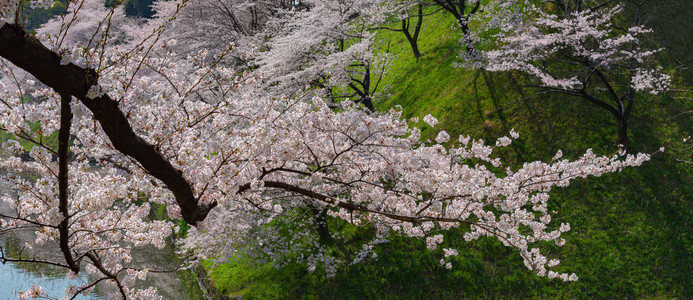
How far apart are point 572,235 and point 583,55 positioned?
19.3ft

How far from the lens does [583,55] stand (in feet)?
44.9

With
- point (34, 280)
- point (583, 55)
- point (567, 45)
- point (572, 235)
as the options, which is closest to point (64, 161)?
point (572, 235)

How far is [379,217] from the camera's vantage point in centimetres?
640

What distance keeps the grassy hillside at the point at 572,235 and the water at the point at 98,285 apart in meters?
1.51

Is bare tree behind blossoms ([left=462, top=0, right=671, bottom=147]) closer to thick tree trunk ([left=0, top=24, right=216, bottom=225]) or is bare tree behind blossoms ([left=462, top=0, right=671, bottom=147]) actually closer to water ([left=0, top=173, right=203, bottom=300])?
thick tree trunk ([left=0, top=24, right=216, bottom=225])

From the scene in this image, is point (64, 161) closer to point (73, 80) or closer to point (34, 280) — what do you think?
point (73, 80)

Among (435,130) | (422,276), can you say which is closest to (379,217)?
(422,276)

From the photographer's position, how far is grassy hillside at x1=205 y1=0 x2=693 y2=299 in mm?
10836

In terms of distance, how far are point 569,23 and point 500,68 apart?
2.57 meters

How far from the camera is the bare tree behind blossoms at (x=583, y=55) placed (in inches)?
516

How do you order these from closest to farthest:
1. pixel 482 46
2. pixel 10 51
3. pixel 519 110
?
pixel 10 51
pixel 519 110
pixel 482 46

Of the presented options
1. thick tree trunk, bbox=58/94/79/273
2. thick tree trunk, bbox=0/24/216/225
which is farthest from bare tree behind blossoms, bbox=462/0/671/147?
thick tree trunk, bbox=58/94/79/273

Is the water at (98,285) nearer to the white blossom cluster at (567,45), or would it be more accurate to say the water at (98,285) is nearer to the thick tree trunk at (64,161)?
the thick tree trunk at (64,161)

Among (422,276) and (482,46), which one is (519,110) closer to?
(482,46)
